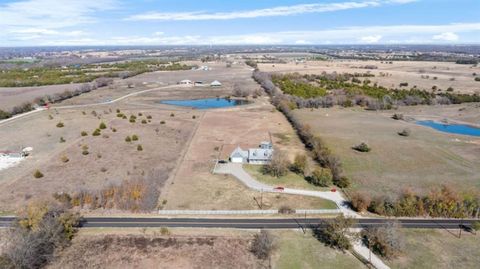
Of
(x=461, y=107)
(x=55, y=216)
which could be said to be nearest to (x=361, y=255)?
(x=55, y=216)

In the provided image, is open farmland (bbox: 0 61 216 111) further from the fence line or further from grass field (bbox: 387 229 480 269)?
grass field (bbox: 387 229 480 269)

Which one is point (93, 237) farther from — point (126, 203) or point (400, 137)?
point (400, 137)

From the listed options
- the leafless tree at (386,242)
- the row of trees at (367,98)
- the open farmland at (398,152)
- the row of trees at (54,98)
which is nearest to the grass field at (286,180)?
the open farmland at (398,152)

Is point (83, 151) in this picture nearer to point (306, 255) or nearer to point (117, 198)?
point (117, 198)

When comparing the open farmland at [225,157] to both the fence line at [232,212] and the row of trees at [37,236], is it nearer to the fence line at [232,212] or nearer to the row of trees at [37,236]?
the fence line at [232,212]

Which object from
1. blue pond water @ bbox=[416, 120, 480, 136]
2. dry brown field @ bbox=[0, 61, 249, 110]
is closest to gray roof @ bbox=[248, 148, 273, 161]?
blue pond water @ bbox=[416, 120, 480, 136]

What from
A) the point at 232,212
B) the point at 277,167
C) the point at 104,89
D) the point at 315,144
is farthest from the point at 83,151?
the point at 104,89
